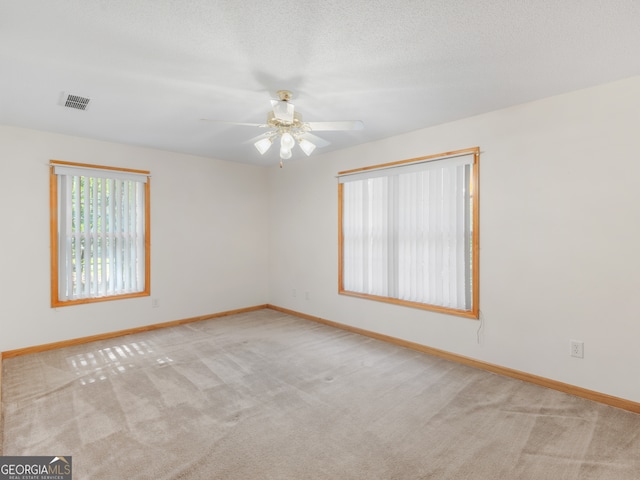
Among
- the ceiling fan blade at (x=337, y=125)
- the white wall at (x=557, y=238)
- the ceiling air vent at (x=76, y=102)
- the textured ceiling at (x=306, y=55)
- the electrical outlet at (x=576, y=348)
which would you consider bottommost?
the electrical outlet at (x=576, y=348)

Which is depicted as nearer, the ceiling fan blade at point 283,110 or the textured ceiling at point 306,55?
the textured ceiling at point 306,55

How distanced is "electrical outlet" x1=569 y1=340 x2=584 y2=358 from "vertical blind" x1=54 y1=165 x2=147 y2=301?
15.7 ft

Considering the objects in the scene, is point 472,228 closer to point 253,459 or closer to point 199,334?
point 253,459

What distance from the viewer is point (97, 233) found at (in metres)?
4.01

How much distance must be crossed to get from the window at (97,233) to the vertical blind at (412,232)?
274cm

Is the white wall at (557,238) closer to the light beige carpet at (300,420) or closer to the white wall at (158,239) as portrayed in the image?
the light beige carpet at (300,420)

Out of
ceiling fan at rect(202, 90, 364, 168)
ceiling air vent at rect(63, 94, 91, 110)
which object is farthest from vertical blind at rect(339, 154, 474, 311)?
ceiling air vent at rect(63, 94, 91, 110)

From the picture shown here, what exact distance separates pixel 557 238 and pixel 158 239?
456 centimetres

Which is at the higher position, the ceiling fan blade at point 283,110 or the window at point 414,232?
the ceiling fan blade at point 283,110

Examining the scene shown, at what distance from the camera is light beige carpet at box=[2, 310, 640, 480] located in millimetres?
1855

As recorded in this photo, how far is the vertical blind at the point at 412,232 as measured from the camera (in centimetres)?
336

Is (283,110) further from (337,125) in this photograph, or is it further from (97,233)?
(97,233)

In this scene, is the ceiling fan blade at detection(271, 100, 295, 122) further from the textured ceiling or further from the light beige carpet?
the light beige carpet

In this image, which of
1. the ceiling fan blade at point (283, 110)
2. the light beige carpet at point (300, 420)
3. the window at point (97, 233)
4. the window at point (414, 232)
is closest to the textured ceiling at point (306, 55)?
the ceiling fan blade at point (283, 110)
